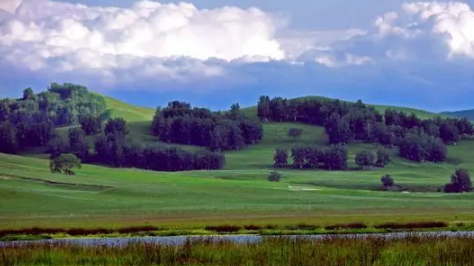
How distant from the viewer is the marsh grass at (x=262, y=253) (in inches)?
1372

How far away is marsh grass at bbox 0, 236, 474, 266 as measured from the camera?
34.8 m

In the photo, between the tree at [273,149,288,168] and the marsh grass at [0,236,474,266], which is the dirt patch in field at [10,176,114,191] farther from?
the marsh grass at [0,236,474,266]

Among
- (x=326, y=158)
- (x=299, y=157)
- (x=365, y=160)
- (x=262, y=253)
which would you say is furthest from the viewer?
(x=326, y=158)

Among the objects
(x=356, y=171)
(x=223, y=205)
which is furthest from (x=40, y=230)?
(x=356, y=171)

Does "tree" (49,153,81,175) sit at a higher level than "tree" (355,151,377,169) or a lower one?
lower

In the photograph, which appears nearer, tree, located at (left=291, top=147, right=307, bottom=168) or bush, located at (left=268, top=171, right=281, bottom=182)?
bush, located at (left=268, top=171, right=281, bottom=182)

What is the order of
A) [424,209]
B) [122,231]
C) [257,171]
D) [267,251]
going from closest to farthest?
[267,251] < [122,231] < [424,209] < [257,171]

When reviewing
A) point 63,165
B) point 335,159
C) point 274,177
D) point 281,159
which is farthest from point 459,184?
point 63,165

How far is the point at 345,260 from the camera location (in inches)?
1353

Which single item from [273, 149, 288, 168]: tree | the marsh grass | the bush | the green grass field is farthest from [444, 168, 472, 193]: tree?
the marsh grass

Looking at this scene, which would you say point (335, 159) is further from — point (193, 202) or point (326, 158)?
point (193, 202)

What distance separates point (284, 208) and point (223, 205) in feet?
25.1

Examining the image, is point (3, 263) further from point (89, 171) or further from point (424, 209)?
point (89, 171)

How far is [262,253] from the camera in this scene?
36312 millimetres
